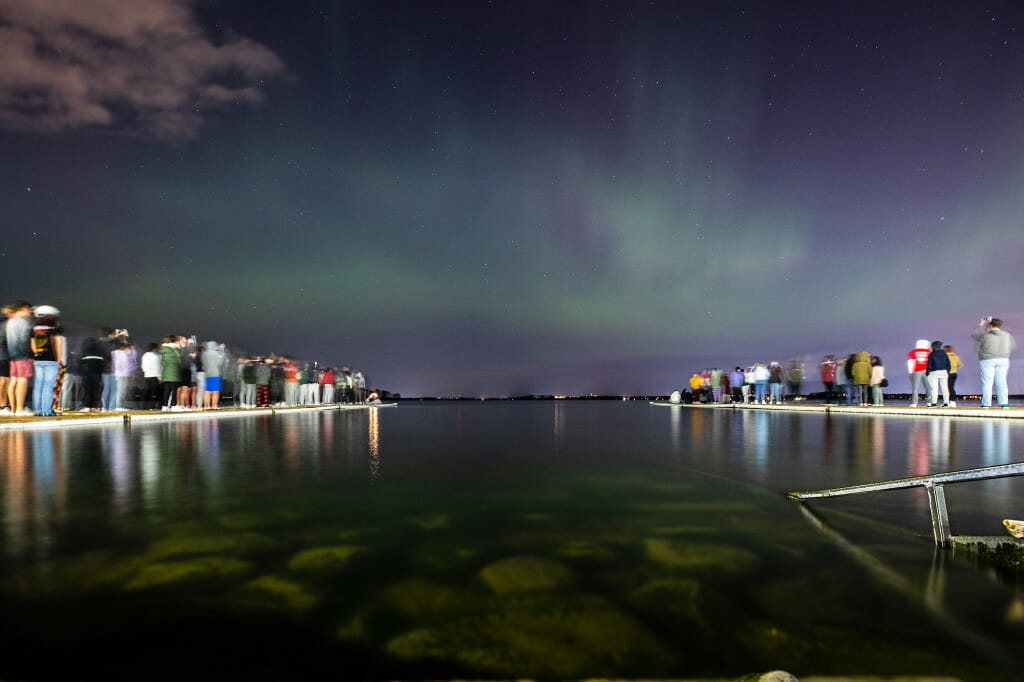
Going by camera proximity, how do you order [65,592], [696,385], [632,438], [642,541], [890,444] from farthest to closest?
[696,385], [632,438], [890,444], [642,541], [65,592]

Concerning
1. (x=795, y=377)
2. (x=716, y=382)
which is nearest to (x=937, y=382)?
(x=795, y=377)

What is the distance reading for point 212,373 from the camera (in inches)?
762

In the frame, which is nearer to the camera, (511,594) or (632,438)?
(511,594)

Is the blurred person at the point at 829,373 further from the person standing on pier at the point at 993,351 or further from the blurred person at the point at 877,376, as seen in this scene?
the person standing on pier at the point at 993,351

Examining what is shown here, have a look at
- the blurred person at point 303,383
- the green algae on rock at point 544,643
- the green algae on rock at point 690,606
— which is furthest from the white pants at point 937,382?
the blurred person at point 303,383

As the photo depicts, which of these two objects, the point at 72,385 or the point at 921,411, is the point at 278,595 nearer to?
the point at 72,385

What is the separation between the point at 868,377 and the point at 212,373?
24.2m

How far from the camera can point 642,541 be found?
12.3 feet

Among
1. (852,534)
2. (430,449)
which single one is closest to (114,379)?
(430,449)

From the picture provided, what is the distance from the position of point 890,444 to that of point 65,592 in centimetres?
1082

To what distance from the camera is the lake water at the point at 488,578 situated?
2199mm

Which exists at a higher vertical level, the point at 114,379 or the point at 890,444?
the point at 114,379

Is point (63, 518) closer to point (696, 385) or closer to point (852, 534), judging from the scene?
point (852, 534)

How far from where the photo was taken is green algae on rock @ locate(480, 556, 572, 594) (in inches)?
115
